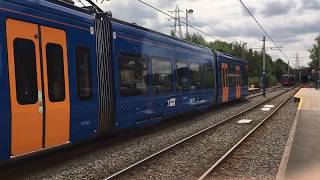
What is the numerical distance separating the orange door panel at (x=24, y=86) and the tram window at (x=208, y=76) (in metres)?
13.9

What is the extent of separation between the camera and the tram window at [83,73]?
428 inches

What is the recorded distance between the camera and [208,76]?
23.7 metres

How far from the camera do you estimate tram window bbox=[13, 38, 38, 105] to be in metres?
8.77

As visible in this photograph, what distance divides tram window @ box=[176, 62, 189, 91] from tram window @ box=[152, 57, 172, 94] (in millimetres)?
1011

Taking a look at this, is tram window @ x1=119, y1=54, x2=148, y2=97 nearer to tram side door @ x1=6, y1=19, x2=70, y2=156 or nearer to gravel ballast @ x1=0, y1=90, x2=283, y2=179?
gravel ballast @ x1=0, y1=90, x2=283, y2=179

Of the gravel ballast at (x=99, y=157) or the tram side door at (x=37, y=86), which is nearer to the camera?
the tram side door at (x=37, y=86)

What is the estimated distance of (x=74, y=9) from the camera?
36.2 feet

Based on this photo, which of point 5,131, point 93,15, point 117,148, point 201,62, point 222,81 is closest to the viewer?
point 5,131

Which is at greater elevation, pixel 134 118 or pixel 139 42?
pixel 139 42

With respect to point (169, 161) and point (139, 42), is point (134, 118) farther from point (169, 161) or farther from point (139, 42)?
point (169, 161)

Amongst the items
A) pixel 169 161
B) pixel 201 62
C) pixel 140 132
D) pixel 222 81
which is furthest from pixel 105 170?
pixel 222 81

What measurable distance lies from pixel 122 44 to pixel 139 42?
124 cm

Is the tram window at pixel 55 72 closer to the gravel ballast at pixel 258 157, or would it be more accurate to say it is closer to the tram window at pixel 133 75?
the tram window at pixel 133 75

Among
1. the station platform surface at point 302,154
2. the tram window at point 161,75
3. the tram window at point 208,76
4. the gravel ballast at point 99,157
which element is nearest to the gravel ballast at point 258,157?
the station platform surface at point 302,154
